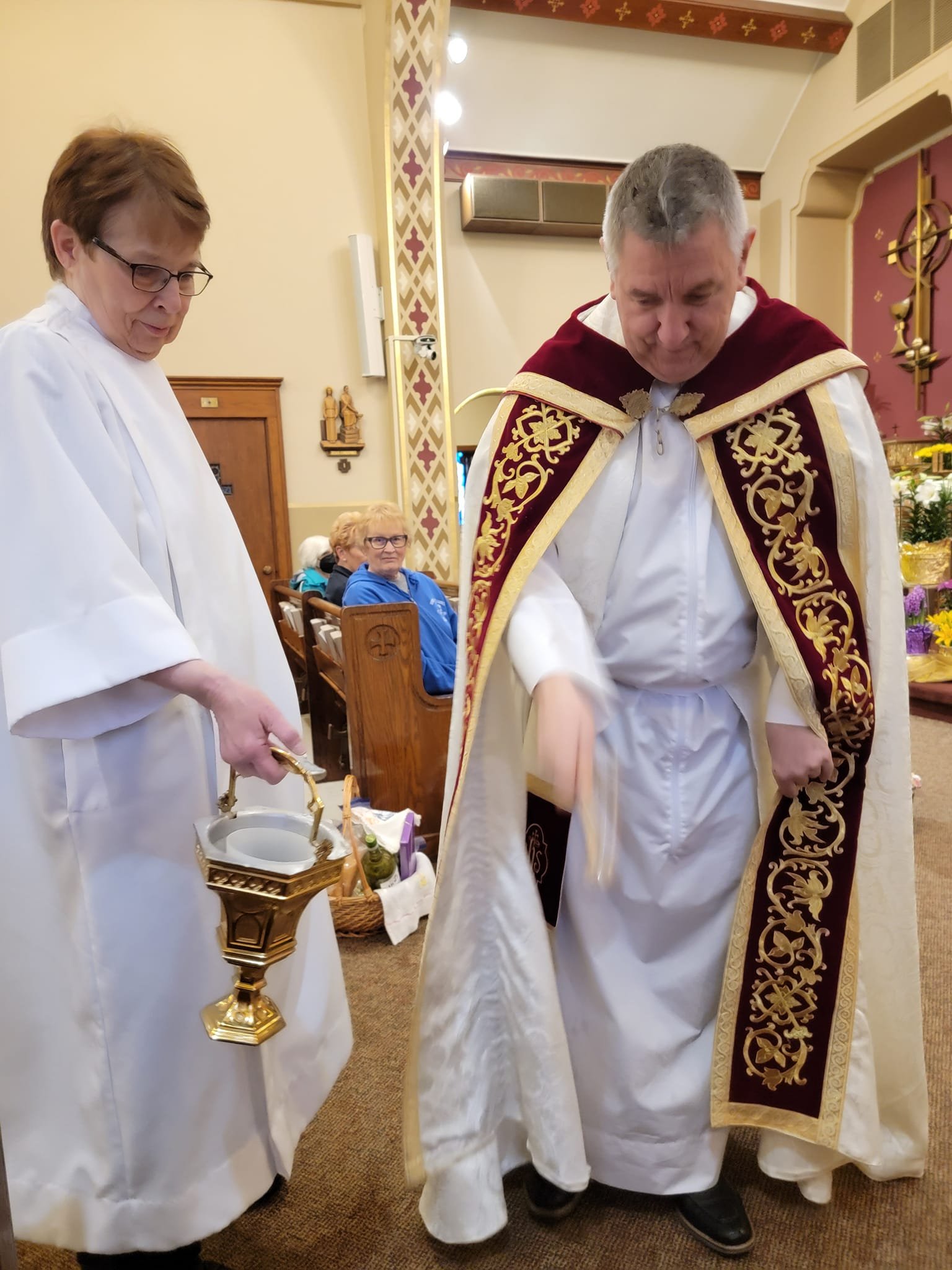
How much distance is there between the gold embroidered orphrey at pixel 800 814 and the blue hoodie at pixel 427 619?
6.74ft

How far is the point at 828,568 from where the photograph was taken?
4.38 ft

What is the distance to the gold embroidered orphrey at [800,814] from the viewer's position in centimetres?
132

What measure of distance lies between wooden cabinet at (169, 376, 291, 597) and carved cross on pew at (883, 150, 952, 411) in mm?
5659

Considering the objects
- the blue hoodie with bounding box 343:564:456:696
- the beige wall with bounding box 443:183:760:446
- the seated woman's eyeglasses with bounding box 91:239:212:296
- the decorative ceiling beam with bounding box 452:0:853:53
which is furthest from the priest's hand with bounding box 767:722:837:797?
the decorative ceiling beam with bounding box 452:0:853:53

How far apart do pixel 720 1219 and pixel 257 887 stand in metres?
1.14

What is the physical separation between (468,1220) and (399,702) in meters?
1.97

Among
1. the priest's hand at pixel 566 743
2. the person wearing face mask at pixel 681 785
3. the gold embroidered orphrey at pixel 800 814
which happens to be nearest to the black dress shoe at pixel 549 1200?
the person wearing face mask at pixel 681 785

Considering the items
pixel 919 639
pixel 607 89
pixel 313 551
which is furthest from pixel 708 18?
pixel 313 551

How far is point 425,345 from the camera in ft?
22.6

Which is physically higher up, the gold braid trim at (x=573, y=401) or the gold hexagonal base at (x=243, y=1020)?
the gold braid trim at (x=573, y=401)

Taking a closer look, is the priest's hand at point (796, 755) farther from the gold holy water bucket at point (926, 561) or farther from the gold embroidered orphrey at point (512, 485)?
the gold holy water bucket at point (926, 561)

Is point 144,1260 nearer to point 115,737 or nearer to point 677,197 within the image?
point 115,737

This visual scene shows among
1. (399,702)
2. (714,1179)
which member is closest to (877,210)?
(399,702)

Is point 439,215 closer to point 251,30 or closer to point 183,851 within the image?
point 251,30
